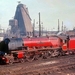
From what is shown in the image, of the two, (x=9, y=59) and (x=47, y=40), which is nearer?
(x=9, y=59)

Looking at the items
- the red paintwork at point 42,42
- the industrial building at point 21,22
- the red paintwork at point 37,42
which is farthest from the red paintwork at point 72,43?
the industrial building at point 21,22

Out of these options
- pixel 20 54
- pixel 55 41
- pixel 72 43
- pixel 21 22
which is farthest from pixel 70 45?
pixel 21 22

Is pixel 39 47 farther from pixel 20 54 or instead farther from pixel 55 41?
pixel 20 54

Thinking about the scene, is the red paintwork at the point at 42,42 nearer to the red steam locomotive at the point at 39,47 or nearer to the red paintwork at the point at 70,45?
the red steam locomotive at the point at 39,47

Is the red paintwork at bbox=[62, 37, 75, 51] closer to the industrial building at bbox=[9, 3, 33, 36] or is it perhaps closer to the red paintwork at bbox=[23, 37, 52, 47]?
the red paintwork at bbox=[23, 37, 52, 47]

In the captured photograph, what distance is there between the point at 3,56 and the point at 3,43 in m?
1.99

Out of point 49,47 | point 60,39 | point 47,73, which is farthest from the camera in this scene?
point 60,39

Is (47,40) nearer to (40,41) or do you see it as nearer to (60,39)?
(40,41)

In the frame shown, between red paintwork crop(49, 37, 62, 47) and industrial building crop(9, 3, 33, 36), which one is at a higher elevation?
industrial building crop(9, 3, 33, 36)

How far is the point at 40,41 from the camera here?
2442 cm

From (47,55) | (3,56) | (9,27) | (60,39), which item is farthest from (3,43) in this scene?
(9,27)

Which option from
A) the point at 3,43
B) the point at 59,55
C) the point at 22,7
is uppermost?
the point at 22,7

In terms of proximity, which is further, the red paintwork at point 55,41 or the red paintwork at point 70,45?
the red paintwork at point 70,45

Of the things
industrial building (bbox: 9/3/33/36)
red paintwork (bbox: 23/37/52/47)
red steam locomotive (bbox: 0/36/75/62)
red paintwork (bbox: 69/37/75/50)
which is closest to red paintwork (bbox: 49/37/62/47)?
red steam locomotive (bbox: 0/36/75/62)
